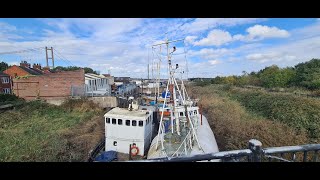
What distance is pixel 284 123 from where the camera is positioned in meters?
11.7

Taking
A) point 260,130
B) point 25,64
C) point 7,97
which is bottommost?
point 260,130

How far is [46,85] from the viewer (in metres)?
18.5

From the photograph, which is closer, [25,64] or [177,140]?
[177,140]

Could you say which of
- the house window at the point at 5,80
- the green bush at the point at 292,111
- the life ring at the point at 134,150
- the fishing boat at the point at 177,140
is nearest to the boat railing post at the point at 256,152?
the fishing boat at the point at 177,140

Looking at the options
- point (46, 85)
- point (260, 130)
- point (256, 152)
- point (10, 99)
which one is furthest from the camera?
point (46, 85)

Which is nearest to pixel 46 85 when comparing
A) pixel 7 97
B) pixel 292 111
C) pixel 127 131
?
pixel 7 97

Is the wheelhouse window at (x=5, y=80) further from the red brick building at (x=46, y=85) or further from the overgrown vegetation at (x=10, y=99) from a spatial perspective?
the overgrown vegetation at (x=10, y=99)

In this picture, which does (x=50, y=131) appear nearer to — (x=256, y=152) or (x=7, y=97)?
(x=7, y=97)

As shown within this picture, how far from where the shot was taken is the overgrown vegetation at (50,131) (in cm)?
889

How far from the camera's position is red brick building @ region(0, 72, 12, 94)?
2284cm

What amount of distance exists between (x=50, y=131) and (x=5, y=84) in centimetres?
1517
